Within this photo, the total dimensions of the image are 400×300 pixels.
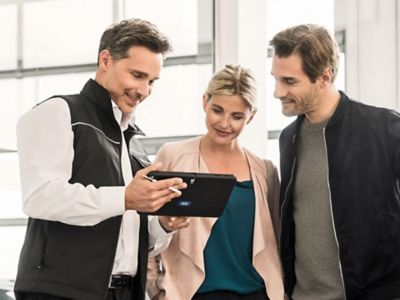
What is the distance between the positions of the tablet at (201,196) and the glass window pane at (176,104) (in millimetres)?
1180

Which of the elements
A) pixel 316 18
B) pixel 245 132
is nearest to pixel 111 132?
pixel 245 132

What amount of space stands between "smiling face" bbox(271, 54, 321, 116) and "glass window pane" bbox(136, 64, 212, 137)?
36.0 inches

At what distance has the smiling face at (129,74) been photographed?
2266 mm

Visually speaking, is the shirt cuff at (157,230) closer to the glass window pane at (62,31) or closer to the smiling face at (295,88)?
the smiling face at (295,88)

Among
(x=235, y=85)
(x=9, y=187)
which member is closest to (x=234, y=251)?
(x=235, y=85)

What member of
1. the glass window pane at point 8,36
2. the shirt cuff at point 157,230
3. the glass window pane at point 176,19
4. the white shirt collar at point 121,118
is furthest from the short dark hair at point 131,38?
the glass window pane at point 176,19

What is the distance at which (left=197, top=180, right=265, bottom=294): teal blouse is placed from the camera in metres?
2.48

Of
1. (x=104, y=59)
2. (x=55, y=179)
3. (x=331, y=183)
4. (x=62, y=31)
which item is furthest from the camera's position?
(x=62, y=31)

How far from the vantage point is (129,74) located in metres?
2.27

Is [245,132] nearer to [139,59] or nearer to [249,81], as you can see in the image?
[249,81]

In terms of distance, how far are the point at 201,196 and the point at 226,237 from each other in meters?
0.38

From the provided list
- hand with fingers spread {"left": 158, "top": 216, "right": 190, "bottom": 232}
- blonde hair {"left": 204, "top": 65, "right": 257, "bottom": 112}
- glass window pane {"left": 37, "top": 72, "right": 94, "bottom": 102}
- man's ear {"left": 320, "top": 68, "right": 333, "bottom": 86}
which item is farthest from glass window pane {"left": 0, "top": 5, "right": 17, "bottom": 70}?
man's ear {"left": 320, "top": 68, "right": 333, "bottom": 86}

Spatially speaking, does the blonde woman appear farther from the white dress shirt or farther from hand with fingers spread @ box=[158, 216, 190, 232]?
the white dress shirt

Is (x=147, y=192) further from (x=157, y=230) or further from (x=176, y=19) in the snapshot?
(x=176, y=19)
